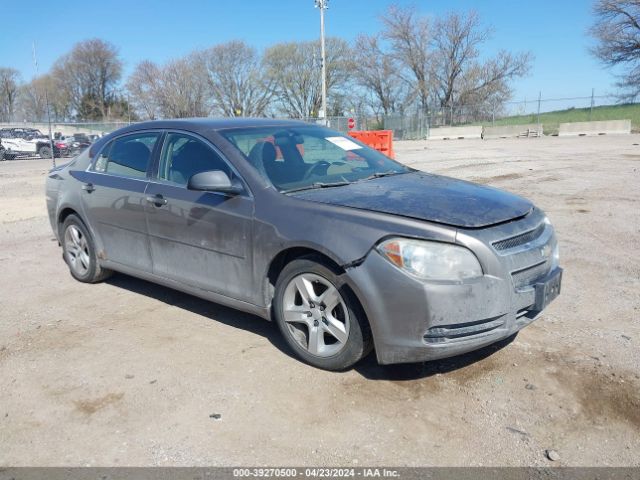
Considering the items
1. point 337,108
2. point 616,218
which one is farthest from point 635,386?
point 337,108

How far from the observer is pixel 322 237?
3416mm

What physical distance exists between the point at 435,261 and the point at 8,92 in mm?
97805

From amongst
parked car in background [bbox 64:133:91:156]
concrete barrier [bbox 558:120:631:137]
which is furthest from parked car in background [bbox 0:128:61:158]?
concrete barrier [bbox 558:120:631:137]

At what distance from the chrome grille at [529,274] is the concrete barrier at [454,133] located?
42.5 meters

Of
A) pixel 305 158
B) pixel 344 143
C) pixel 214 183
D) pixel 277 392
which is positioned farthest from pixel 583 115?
pixel 277 392

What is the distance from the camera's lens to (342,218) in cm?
340

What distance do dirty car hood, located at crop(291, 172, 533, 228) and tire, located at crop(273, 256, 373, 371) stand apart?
492mm

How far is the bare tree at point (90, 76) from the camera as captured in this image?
75.8 m

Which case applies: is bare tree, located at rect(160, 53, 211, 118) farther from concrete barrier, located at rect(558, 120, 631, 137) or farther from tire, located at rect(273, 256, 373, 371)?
tire, located at rect(273, 256, 373, 371)

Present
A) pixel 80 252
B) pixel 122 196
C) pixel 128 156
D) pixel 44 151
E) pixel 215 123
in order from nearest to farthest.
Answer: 1. pixel 215 123
2. pixel 122 196
3. pixel 128 156
4. pixel 80 252
5. pixel 44 151

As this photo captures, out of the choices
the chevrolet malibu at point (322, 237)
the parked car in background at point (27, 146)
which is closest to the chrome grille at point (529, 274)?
the chevrolet malibu at point (322, 237)

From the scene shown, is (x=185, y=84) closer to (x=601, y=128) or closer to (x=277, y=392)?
(x=601, y=128)

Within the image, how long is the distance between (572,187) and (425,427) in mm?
9545

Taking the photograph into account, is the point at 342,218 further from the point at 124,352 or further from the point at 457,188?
the point at 124,352
